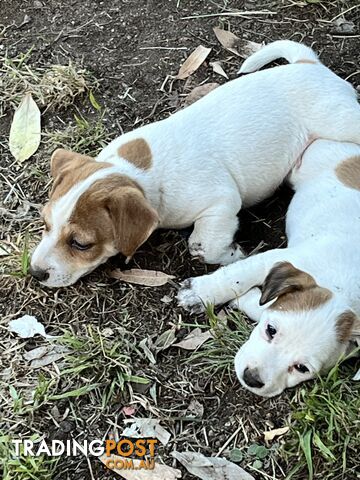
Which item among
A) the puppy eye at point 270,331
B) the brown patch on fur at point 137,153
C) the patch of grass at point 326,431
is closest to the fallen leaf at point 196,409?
the patch of grass at point 326,431

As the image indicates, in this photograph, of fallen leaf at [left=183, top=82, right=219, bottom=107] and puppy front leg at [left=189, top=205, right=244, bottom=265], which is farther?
fallen leaf at [left=183, top=82, right=219, bottom=107]

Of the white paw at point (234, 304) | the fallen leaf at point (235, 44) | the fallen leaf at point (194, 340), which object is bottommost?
the fallen leaf at point (194, 340)

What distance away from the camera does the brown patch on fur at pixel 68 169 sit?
5023mm

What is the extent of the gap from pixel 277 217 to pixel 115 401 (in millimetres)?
1944

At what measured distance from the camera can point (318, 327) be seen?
4.39m

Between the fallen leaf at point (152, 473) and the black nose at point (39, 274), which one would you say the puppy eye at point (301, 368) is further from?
the black nose at point (39, 274)

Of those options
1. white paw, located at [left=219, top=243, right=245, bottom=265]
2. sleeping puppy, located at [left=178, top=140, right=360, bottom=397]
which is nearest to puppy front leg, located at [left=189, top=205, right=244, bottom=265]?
white paw, located at [left=219, top=243, right=245, bottom=265]

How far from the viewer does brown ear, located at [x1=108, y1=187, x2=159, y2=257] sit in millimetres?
4945

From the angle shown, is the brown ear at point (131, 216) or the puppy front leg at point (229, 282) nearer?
the brown ear at point (131, 216)

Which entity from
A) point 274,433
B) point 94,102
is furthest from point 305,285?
point 94,102

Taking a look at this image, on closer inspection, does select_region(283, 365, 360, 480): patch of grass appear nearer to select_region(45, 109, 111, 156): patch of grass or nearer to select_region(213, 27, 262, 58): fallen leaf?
select_region(45, 109, 111, 156): patch of grass

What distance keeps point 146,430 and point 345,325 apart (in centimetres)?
135

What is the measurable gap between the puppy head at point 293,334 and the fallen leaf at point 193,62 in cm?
260

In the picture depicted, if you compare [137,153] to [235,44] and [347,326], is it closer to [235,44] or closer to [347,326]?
[347,326]
